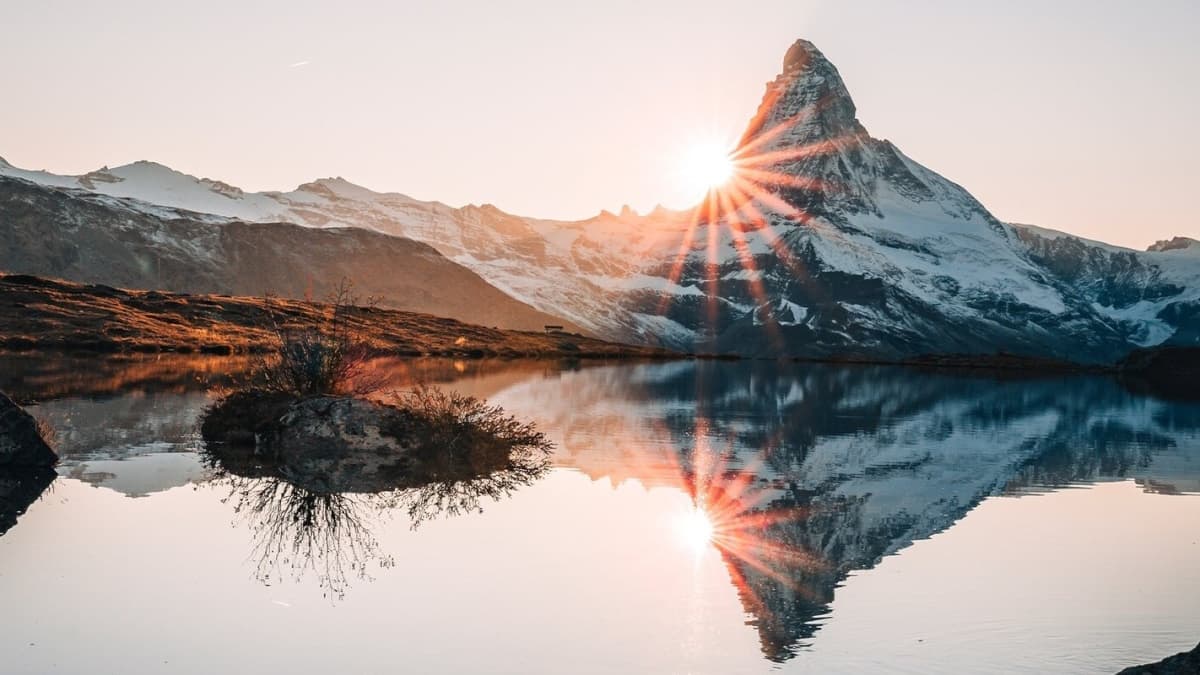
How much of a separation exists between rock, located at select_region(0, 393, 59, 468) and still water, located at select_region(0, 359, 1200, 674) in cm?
101

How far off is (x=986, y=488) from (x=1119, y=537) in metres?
8.88

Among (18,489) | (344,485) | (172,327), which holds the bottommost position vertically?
(172,327)

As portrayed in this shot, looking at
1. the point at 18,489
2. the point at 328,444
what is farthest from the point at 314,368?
the point at 18,489

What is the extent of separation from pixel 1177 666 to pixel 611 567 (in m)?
10.5

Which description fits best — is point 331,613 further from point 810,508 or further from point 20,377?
point 20,377

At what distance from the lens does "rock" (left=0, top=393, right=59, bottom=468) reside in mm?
29906

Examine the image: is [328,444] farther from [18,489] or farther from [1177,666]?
[1177,666]

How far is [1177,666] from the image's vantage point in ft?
46.1

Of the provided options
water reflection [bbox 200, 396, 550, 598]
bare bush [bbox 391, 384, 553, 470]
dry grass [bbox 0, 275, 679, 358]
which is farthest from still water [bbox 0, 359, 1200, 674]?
dry grass [bbox 0, 275, 679, 358]

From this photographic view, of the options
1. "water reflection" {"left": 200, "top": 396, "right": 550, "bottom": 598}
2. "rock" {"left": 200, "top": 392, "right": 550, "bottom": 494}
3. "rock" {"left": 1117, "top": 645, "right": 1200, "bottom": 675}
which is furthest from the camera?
"rock" {"left": 200, "top": 392, "right": 550, "bottom": 494}

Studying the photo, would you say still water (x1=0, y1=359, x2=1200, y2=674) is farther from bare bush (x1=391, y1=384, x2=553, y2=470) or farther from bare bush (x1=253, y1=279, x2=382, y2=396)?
bare bush (x1=253, y1=279, x2=382, y2=396)

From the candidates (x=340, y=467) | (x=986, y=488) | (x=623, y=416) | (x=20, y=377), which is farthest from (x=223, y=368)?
(x=986, y=488)

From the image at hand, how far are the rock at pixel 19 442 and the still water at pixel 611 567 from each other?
3.31 ft

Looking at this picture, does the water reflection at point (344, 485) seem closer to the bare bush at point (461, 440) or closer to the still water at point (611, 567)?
the bare bush at point (461, 440)
